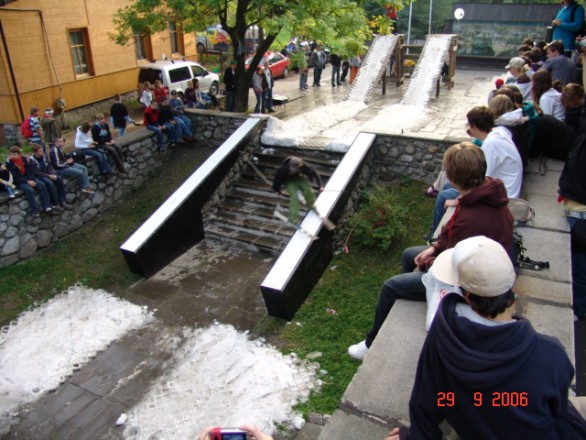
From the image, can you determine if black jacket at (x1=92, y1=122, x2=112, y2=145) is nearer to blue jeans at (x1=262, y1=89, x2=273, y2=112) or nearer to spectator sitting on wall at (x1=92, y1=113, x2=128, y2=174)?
spectator sitting on wall at (x1=92, y1=113, x2=128, y2=174)

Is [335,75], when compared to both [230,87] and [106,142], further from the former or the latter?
[106,142]

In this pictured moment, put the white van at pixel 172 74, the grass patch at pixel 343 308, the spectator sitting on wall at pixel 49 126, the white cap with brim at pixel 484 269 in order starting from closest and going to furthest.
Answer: the white cap with brim at pixel 484 269 → the grass patch at pixel 343 308 → the spectator sitting on wall at pixel 49 126 → the white van at pixel 172 74

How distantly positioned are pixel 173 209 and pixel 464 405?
7.19 m

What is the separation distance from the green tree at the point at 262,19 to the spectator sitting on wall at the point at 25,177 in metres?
5.03

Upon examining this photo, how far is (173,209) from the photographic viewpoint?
28.2ft

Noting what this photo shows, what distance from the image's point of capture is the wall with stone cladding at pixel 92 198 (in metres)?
8.27

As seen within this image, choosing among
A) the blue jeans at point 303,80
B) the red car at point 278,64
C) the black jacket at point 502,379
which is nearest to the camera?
the black jacket at point 502,379

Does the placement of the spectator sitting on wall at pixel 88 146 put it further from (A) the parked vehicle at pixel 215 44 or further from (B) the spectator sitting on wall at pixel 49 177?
(A) the parked vehicle at pixel 215 44

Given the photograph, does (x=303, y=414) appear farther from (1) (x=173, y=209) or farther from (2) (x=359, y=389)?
(1) (x=173, y=209)

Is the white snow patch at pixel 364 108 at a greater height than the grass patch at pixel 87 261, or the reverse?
the white snow patch at pixel 364 108

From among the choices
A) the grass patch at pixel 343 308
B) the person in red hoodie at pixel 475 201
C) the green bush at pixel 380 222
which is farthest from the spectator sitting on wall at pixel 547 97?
the person in red hoodie at pixel 475 201

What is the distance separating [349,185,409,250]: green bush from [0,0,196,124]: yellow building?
33.5 ft

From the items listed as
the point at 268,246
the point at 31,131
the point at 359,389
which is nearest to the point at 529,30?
the point at 268,246

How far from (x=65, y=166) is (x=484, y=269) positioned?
8.78 metres
